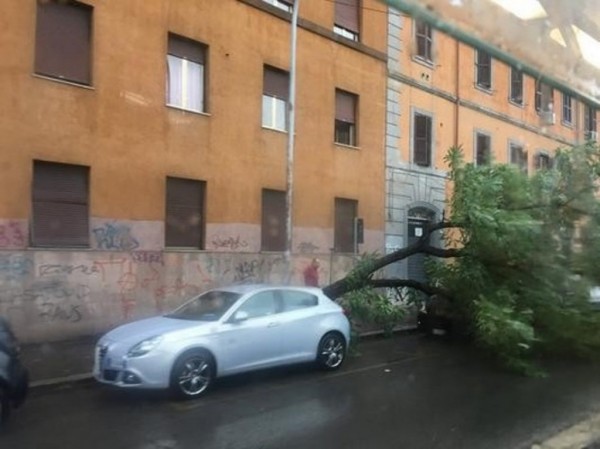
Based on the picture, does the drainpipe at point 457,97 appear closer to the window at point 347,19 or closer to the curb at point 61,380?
the window at point 347,19

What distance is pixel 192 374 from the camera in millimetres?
8828

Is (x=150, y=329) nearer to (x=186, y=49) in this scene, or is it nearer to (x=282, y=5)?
(x=186, y=49)

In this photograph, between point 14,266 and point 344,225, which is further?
point 344,225

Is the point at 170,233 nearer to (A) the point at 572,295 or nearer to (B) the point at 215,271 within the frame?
(B) the point at 215,271

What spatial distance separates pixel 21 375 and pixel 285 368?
451cm

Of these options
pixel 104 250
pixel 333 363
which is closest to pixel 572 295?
pixel 333 363

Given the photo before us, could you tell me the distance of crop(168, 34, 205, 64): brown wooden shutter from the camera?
1558 cm

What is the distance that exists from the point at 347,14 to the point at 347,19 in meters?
0.14

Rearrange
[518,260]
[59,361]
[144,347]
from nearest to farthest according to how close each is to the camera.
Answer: [144,347], [518,260], [59,361]

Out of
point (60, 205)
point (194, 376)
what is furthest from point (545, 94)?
point (60, 205)

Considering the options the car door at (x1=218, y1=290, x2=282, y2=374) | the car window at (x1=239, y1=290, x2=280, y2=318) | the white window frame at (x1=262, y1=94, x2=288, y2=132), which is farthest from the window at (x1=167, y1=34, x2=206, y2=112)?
the car door at (x1=218, y1=290, x2=282, y2=374)

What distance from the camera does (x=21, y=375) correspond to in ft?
24.0

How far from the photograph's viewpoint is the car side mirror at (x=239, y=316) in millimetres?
9603

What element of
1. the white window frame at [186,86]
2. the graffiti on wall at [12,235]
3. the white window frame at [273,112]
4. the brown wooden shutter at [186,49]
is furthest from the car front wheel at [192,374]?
the white window frame at [273,112]
